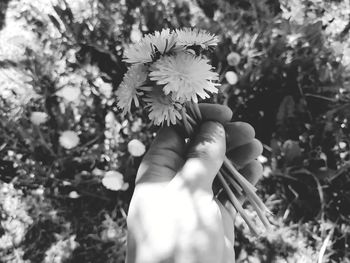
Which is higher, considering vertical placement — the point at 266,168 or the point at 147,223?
the point at 147,223

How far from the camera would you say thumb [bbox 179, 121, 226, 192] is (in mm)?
813

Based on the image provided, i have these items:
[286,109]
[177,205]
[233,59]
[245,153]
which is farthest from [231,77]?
[177,205]

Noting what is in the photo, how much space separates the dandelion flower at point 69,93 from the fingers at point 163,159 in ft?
1.77

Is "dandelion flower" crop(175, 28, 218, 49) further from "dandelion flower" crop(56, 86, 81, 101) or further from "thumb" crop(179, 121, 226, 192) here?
"dandelion flower" crop(56, 86, 81, 101)

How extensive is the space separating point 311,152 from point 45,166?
0.92 metres

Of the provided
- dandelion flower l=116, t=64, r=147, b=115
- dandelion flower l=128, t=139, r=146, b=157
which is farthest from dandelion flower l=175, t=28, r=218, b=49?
dandelion flower l=128, t=139, r=146, b=157

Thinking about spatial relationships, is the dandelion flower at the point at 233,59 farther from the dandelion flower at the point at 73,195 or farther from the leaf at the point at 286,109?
the dandelion flower at the point at 73,195

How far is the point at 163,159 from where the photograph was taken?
887 mm

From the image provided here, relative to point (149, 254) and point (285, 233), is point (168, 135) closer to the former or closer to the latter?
point (149, 254)

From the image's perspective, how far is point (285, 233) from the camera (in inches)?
54.2

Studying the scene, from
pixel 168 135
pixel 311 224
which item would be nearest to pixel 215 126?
pixel 168 135

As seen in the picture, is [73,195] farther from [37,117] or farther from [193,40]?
[193,40]

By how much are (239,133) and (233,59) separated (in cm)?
43

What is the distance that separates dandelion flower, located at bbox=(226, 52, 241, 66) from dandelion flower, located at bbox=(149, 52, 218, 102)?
24.2 inches
